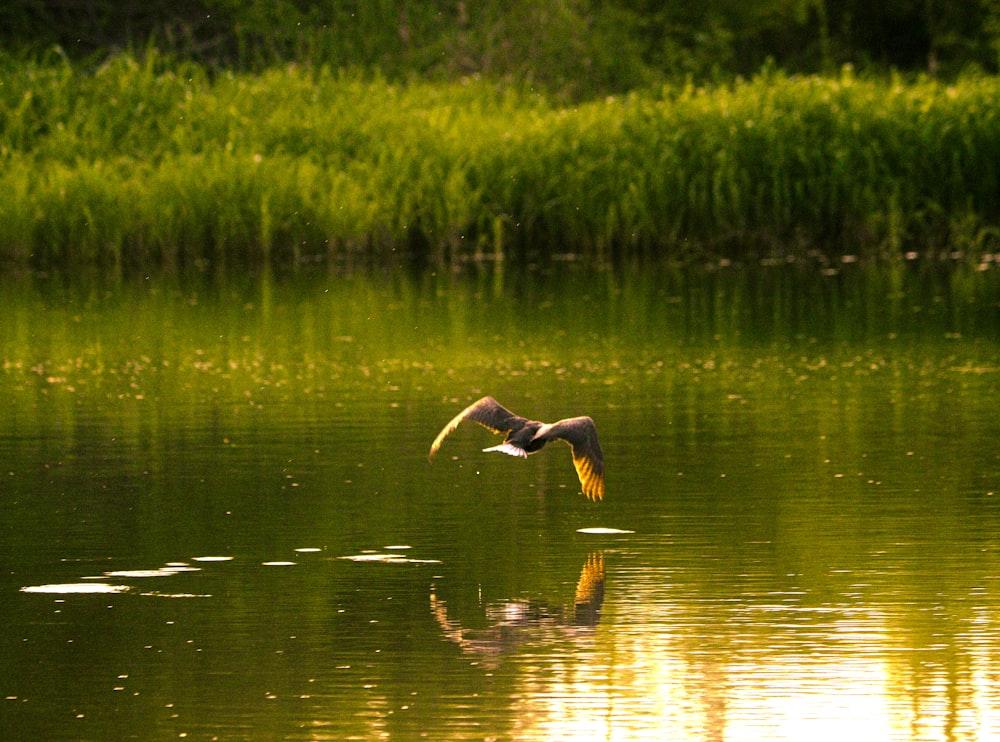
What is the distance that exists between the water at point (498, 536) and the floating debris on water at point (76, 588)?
2 cm

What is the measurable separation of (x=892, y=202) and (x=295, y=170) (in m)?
5.90

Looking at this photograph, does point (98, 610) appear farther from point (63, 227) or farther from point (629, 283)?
point (63, 227)

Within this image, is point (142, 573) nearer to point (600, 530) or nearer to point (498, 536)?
point (498, 536)

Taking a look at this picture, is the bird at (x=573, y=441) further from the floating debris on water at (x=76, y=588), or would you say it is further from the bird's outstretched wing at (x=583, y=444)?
the floating debris on water at (x=76, y=588)

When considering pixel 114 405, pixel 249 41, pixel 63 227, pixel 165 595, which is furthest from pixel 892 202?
pixel 165 595

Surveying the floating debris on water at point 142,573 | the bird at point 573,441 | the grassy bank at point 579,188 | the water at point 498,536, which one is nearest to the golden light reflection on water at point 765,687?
the water at point 498,536

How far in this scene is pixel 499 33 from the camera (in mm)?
32812

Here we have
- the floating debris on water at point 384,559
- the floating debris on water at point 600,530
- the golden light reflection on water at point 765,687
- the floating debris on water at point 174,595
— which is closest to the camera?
the golden light reflection on water at point 765,687

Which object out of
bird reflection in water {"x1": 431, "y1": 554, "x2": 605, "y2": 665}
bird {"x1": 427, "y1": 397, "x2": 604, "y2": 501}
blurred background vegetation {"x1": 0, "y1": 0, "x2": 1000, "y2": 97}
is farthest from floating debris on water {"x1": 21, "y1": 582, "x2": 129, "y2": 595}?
blurred background vegetation {"x1": 0, "y1": 0, "x2": 1000, "y2": 97}

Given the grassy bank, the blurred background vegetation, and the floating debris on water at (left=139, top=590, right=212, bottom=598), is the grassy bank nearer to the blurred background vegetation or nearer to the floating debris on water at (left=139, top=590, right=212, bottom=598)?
the blurred background vegetation

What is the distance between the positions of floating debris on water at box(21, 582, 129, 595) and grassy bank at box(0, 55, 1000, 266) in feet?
50.3

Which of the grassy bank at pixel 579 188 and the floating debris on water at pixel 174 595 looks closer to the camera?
the floating debris on water at pixel 174 595

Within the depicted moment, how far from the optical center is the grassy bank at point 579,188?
2309cm

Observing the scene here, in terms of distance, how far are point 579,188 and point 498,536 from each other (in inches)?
585
